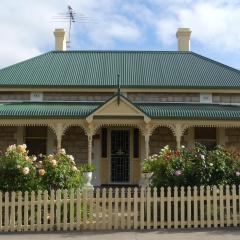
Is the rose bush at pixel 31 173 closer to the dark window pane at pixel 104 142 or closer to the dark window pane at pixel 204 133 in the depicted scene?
the dark window pane at pixel 104 142

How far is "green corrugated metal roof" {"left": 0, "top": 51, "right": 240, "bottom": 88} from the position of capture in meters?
22.2

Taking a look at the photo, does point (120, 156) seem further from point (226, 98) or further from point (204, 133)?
point (226, 98)

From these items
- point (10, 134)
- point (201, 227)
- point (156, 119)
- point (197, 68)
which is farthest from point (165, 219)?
point (197, 68)

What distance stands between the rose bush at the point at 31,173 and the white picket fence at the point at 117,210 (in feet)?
1.89

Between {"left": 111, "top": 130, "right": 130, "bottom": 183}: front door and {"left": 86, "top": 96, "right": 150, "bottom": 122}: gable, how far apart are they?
1681 millimetres

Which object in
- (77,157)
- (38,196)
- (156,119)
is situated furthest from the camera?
(77,157)

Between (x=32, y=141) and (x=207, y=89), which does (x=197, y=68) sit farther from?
(x=32, y=141)

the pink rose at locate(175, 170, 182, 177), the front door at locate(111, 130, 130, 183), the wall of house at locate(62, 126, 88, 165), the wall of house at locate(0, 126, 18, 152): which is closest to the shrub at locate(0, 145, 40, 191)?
the pink rose at locate(175, 170, 182, 177)

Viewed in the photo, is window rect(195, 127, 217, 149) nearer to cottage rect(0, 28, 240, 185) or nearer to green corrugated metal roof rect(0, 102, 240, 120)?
cottage rect(0, 28, 240, 185)

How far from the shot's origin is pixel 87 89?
72.2 ft

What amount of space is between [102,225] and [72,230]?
2.23ft

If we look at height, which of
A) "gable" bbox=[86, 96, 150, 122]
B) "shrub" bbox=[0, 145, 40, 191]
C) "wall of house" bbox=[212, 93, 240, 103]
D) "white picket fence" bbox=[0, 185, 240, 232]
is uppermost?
"wall of house" bbox=[212, 93, 240, 103]

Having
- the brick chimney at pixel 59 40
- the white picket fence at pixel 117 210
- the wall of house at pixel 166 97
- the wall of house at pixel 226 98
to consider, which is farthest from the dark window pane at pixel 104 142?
the white picket fence at pixel 117 210

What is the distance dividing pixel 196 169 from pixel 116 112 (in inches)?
321
